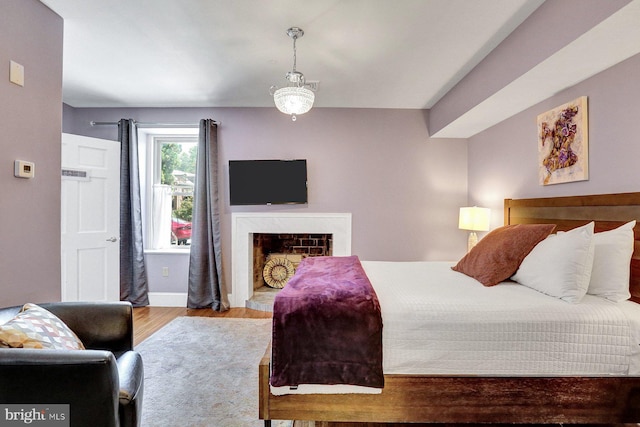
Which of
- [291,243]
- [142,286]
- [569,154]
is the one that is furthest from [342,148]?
[142,286]

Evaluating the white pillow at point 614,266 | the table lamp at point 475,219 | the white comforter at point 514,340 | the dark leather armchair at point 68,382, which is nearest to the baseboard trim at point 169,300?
the dark leather armchair at point 68,382

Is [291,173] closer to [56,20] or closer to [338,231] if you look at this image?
[338,231]

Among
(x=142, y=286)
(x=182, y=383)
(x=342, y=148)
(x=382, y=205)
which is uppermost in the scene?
(x=342, y=148)

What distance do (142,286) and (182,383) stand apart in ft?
7.35

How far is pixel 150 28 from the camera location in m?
2.30

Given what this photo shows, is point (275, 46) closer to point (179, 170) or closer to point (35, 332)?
point (35, 332)

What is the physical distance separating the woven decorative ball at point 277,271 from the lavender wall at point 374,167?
78 cm

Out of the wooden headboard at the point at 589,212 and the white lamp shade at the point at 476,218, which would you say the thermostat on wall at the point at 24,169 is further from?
the white lamp shade at the point at 476,218

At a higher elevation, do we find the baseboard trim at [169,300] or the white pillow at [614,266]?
the white pillow at [614,266]

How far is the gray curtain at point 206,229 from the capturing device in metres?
3.88

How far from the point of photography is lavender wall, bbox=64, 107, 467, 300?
3.96 meters

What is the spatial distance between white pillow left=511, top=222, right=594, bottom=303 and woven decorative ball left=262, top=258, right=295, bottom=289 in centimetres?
289

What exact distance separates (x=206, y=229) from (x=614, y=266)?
371cm

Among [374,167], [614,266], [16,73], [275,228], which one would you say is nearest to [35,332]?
[16,73]
